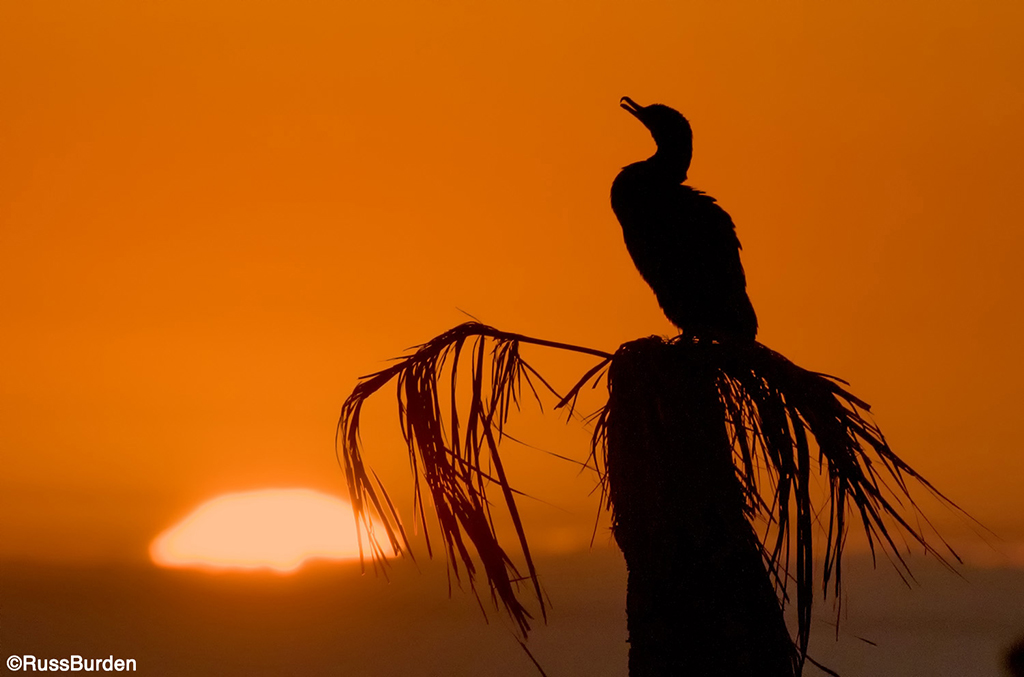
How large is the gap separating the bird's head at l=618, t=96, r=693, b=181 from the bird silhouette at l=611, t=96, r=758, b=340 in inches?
2.2

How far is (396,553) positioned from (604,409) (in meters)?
0.87

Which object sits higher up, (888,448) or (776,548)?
(888,448)

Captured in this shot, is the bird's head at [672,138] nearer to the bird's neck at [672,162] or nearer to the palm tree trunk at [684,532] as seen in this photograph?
the bird's neck at [672,162]

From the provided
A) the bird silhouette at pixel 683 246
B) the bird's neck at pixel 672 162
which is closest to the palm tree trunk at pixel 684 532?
the bird silhouette at pixel 683 246

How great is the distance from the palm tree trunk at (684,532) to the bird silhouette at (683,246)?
8.32ft

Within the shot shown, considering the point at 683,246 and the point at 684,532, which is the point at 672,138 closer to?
the point at 683,246

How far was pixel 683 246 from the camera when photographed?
20.4 ft

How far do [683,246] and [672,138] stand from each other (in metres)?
0.82

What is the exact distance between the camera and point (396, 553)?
368 centimetres

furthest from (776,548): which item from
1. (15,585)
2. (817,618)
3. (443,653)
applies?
(443,653)

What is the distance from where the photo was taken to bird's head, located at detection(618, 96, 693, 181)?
661 cm

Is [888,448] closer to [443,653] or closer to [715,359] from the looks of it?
[715,359]

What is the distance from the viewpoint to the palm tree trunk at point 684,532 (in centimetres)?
351

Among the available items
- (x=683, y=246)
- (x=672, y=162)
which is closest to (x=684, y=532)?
(x=683, y=246)
